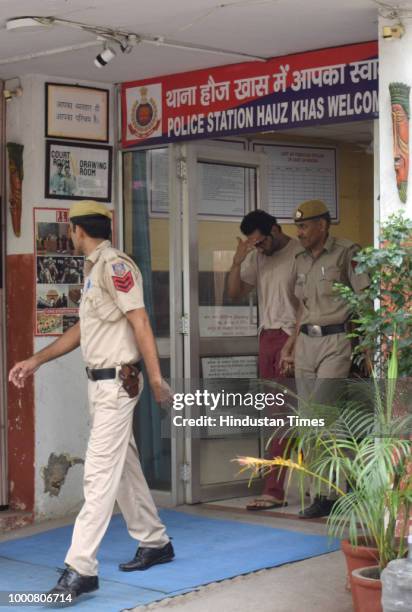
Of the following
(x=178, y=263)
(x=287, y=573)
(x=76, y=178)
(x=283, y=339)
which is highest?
(x=76, y=178)

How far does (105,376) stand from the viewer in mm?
5648

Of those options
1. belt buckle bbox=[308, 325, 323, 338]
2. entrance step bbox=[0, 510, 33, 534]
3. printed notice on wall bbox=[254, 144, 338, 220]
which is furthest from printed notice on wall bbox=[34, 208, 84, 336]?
printed notice on wall bbox=[254, 144, 338, 220]

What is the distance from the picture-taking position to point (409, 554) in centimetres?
477

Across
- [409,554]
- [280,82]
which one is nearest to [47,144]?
[280,82]

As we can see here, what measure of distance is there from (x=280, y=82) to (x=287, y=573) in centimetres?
289

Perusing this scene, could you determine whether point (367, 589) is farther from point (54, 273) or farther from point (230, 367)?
point (54, 273)

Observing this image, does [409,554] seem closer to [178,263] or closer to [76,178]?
[178,263]

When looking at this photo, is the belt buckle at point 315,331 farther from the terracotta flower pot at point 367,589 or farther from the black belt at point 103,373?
the terracotta flower pot at point 367,589

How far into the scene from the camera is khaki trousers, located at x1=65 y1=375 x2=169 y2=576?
5465mm

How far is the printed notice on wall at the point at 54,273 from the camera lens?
7395mm

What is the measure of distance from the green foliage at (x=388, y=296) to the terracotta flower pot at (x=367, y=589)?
3.26 feet

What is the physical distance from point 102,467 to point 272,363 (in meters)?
2.27

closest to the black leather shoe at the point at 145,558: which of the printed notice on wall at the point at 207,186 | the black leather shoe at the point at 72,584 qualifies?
the black leather shoe at the point at 72,584

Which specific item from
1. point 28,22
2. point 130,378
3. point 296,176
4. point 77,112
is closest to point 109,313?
point 130,378
